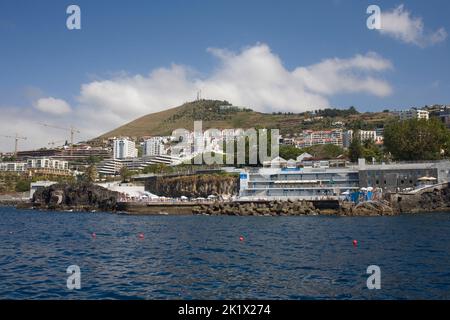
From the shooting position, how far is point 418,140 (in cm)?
9619

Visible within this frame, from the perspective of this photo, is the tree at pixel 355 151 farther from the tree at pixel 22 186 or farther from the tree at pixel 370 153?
the tree at pixel 22 186

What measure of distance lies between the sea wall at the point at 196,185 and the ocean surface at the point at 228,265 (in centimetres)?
5741

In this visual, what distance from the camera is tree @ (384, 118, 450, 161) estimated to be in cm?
9575

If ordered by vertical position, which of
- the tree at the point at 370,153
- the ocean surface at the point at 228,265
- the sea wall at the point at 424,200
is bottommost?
the ocean surface at the point at 228,265

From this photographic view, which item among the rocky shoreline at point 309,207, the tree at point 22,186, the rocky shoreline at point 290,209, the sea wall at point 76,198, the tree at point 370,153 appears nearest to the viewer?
the rocky shoreline at point 290,209

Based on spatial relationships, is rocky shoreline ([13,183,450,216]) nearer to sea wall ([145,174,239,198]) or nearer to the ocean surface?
sea wall ([145,174,239,198])

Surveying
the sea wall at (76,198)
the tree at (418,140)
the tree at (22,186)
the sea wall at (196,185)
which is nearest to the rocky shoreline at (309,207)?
the sea wall at (76,198)

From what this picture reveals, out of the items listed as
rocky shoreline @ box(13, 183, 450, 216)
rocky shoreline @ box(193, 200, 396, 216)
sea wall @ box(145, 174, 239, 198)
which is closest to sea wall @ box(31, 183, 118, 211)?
rocky shoreline @ box(13, 183, 450, 216)

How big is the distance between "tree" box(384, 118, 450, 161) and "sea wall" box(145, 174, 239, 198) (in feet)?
124

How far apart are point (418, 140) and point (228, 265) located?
82.3m

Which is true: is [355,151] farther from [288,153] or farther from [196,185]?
Result: [196,185]

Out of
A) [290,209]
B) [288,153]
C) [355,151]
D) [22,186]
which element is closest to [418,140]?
[355,151]

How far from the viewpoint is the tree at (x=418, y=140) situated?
95750 mm
